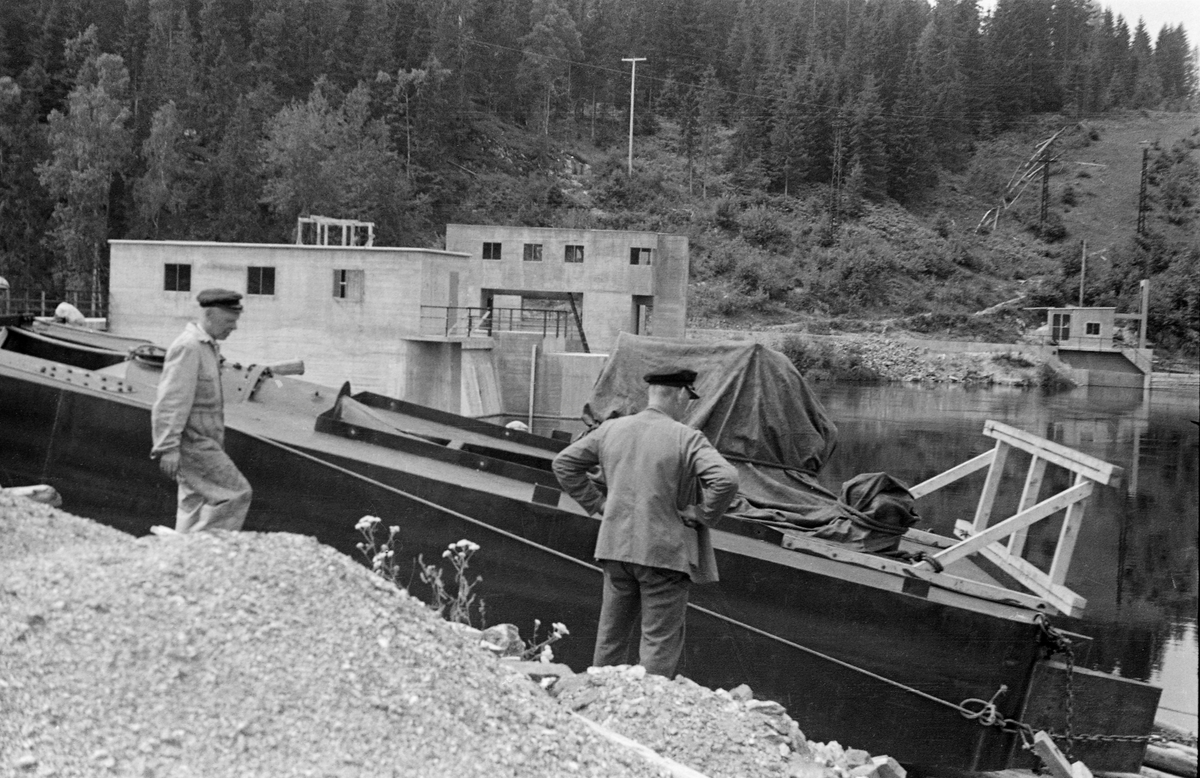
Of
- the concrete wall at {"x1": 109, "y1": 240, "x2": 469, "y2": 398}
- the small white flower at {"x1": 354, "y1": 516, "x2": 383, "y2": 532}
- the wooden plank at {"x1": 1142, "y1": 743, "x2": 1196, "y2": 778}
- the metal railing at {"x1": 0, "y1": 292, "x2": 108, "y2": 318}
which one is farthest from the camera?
the metal railing at {"x1": 0, "y1": 292, "x2": 108, "y2": 318}

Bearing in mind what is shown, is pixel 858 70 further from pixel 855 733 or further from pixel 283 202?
pixel 855 733

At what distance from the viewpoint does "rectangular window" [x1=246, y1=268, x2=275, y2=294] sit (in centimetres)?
3366

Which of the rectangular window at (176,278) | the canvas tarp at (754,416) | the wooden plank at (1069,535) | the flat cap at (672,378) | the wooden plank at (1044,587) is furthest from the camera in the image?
the rectangular window at (176,278)

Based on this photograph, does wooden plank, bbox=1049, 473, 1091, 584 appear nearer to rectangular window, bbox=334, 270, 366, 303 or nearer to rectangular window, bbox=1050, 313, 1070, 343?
rectangular window, bbox=334, 270, 366, 303

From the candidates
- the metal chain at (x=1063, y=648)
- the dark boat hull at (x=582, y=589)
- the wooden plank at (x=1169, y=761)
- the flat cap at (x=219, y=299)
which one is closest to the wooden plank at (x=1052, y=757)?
the metal chain at (x=1063, y=648)

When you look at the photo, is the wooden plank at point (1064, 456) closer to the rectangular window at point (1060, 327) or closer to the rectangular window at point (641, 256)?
the rectangular window at point (641, 256)

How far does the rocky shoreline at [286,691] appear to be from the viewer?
4.19m

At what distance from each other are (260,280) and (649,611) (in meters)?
28.9

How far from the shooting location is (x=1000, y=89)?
138 meters

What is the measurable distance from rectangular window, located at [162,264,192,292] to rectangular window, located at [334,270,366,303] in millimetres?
3967

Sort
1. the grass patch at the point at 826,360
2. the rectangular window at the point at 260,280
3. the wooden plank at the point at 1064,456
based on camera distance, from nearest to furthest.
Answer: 1. the wooden plank at the point at 1064,456
2. the rectangular window at the point at 260,280
3. the grass patch at the point at 826,360

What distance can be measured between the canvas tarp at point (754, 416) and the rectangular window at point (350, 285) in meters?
23.0

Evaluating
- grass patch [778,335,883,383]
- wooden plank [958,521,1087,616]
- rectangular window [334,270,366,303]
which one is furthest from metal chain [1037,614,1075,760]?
grass patch [778,335,883,383]

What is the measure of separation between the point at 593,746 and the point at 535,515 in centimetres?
508
